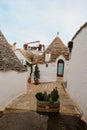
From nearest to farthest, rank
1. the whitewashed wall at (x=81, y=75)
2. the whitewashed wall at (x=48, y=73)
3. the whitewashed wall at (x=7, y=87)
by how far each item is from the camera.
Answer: the whitewashed wall at (x=81, y=75) < the whitewashed wall at (x=7, y=87) < the whitewashed wall at (x=48, y=73)

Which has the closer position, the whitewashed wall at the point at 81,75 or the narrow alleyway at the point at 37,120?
the narrow alleyway at the point at 37,120

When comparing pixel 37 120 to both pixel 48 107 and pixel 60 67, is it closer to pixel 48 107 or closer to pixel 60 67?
pixel 48 107

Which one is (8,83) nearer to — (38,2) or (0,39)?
(0,39)

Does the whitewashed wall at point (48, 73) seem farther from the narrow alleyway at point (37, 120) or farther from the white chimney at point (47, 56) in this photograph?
the narrow alleyway at point (37, 120)

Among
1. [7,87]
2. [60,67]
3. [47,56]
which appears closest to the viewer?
[7,87]

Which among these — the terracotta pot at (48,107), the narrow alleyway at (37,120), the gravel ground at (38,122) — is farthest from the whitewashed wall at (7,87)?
the terracotta pot at (48,107)

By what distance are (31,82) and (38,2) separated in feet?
41.5

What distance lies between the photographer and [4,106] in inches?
369

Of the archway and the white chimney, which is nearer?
the archway

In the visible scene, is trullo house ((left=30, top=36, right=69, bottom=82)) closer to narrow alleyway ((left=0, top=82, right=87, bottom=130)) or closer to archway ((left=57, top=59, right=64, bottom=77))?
archway ((left=57, top=59, right=64, bottom=77))

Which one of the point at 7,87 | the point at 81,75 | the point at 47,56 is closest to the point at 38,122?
the point at 81,75

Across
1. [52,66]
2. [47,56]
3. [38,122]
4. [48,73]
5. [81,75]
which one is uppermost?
[47,56]

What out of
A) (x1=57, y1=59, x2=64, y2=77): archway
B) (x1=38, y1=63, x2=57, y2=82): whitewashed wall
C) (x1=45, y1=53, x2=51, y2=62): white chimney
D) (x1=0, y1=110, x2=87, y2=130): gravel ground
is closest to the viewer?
(x1=0, y1=110, x2=87, y2=130): gravel ground

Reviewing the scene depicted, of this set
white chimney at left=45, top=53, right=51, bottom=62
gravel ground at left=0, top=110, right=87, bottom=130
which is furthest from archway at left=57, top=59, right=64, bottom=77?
gravel ground at left=0, top=110, right=87, bottom=130
